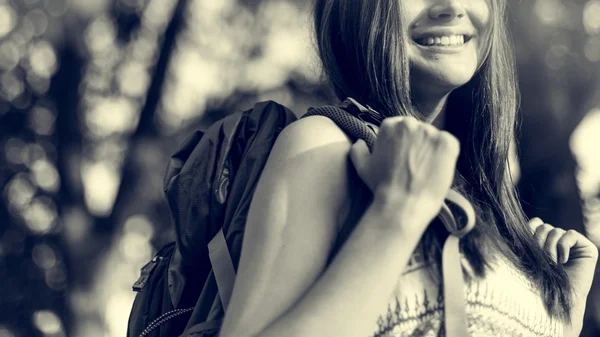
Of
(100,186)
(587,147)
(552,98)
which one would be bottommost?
(100,186)

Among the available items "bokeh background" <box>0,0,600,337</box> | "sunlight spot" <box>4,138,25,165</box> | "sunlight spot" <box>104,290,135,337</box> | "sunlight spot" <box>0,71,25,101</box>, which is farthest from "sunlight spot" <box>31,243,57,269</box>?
"sunlight spot" <box>0,71,25,101</box>

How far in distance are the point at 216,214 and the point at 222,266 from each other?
0.37 ft

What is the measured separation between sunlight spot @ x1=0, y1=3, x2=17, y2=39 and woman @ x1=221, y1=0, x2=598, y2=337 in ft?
11.5

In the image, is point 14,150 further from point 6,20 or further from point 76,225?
point 6,20

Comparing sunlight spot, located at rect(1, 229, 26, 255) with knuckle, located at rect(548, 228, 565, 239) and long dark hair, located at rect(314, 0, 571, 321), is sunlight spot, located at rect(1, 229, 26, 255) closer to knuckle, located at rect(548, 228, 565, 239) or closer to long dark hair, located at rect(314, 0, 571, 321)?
long dark hair, located at rect(314, 0, 571, 321)

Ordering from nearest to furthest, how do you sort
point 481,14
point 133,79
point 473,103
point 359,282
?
1. point 359,282
2. point 481,14
3. point 473,103
4. point 133,79

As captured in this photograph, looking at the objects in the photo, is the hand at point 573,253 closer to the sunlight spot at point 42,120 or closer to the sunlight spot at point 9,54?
the sunlight spot at point 42,120

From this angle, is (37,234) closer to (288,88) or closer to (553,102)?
(288,88)

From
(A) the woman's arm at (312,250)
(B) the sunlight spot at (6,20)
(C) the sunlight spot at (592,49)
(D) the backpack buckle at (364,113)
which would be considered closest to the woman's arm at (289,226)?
(A) the woman's arm at (312,250)

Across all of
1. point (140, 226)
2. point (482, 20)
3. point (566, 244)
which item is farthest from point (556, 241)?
point (140, 226)

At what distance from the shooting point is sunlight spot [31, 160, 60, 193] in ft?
15.7

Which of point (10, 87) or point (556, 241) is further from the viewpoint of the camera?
point (10, 87)

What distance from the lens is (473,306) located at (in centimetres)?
131

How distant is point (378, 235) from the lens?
1.18 meters
